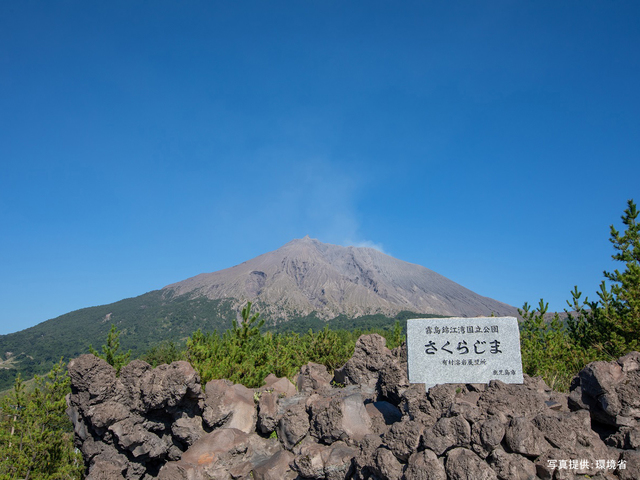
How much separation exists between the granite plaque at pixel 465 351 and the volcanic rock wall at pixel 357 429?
1.02ft

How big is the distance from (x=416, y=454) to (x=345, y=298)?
138019 mm

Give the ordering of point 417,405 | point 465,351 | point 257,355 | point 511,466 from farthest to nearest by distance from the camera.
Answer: point 257,355 → point 465,351 → point 417,405 → point 511,466

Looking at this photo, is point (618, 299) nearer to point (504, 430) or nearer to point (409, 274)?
point (504, 430)

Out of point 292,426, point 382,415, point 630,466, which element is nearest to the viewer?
point 630,466

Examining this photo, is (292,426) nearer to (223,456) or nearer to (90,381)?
(223,456)

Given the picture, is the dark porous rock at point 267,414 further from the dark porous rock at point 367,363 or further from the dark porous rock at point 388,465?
the dark porous rock at point 388,465

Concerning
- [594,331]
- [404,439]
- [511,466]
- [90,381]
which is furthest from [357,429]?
[594,331]

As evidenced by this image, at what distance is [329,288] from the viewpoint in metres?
151

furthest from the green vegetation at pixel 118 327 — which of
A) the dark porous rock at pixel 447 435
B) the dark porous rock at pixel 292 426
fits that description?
the dark porous rock at pixel 447 435

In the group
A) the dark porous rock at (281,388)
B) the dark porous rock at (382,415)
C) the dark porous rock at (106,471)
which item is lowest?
the dark porous rock at (106,471)

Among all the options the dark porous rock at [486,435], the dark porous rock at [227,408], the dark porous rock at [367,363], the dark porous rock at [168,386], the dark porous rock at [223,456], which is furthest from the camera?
the dark porous rock at [367,363]

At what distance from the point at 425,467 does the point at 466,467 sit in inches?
17.4

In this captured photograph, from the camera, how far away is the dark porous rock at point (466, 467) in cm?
448

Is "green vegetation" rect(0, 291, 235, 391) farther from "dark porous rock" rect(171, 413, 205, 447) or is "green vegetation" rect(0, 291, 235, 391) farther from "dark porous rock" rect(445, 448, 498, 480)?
"dark porous rock" rect(445, 448, 498, 480)
